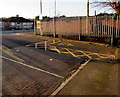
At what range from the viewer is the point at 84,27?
14352 mm

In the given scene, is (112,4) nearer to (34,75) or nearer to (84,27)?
(84,27)

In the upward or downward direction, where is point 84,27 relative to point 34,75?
upward

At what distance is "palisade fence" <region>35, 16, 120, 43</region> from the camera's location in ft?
40.2

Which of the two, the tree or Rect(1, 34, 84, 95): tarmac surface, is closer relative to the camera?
Rect(1, 34, 84, 95): tarmac surface

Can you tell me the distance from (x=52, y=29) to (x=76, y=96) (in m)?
14.7

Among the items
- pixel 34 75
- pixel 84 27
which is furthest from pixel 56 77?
pixel 84 27

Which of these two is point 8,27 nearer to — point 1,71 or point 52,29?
point 52,29

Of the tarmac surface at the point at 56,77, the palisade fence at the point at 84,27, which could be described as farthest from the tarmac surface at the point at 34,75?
the palisade fence at the point at 84,27

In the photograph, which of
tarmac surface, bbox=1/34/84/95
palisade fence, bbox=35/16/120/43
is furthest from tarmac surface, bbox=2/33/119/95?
palisade fence, bbox=35/16/120/43

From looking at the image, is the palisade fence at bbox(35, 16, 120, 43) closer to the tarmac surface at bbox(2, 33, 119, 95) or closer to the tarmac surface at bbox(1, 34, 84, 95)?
the tarmac surface at bbox(2, 33, 119, 95)

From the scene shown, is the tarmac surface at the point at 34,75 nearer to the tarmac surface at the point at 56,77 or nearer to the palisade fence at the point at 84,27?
the tarmac surface at the point at 56,77

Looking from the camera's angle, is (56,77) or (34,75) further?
(34,75)

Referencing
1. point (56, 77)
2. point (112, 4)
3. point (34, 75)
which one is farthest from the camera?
point (112, 4)

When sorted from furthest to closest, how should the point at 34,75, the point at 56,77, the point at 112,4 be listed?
the point at 112,4
the point at 34,75
the point at 56,77
